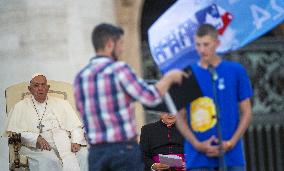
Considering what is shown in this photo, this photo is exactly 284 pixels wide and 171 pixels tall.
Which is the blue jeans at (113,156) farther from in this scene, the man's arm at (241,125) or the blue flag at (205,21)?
the blue flag at (205,21)

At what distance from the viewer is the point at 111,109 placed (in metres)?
4.87

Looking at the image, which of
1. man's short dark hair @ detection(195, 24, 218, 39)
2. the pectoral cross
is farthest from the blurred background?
man's short dark hair @ detection(195, 24, 218, 39)

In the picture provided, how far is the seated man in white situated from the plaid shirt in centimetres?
259

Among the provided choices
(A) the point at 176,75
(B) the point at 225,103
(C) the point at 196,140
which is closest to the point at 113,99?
(A) the point at 176,75

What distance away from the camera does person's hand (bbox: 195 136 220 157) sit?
16.6 feet

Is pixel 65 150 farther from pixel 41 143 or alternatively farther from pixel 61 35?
pixel 61 35

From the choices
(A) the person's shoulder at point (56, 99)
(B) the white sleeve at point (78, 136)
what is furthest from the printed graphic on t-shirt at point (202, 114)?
(A) the person's shoulder at point (56, 99)

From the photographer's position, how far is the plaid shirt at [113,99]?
4863mm

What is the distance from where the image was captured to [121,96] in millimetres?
4883

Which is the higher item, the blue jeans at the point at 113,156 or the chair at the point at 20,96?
A: the chair at the point at 20,96

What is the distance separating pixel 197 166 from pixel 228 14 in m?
1.16

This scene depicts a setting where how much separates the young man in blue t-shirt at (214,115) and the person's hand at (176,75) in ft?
0.26

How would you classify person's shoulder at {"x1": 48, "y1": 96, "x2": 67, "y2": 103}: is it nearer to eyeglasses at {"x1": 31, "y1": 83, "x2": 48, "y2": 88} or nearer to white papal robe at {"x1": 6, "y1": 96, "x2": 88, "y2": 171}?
white papal robe at {"x1": 6, "y1": 96, "x2": 88, "y2": 171}

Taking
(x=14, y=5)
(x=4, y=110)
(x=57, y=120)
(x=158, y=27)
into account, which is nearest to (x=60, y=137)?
(x=57, y=120)
